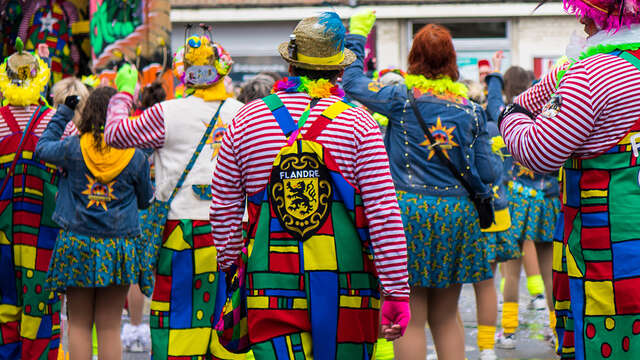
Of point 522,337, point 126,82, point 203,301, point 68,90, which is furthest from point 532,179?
point 68,90

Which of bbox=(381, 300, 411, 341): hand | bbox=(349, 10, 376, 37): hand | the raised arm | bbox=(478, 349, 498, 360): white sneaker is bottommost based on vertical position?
bbox=(478, 349, 498, 360): white sneaker

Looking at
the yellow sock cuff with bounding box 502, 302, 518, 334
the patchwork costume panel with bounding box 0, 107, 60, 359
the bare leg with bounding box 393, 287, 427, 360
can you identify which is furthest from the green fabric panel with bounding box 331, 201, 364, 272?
the yellow sock cuff with bounding box 502, 302, 518, 334

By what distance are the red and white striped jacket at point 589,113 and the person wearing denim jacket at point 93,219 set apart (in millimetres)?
3005

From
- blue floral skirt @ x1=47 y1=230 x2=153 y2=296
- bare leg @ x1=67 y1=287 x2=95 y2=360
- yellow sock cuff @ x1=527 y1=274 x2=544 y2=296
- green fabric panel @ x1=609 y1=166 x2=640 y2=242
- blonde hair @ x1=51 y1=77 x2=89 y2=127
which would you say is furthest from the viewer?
yellow sock cuff @ x1=527 y1=274 x2=544 y2=296

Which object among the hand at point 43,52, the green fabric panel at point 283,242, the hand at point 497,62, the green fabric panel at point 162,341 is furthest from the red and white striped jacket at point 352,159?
the hand at point 43,52

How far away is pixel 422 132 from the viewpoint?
5.23m

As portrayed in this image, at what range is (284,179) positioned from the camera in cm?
345

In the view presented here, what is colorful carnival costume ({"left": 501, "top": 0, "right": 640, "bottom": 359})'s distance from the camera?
3500 mm

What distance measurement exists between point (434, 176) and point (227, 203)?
1.86m

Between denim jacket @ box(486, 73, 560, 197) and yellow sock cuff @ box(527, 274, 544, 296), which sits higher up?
denim jacket @ box(486, 73, 560, 197)

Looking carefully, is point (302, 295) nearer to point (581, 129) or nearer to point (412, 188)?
point (581, 129)

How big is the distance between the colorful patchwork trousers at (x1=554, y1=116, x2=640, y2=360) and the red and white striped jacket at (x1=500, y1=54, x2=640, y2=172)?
71 mm

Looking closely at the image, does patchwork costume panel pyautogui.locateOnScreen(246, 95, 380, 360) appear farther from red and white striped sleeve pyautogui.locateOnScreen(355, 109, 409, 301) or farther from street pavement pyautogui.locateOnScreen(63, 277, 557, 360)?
street pavement pyautogui.locateOnScreen(63, 277, 557, 360)

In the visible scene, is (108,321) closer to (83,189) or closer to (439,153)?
(83,189)
